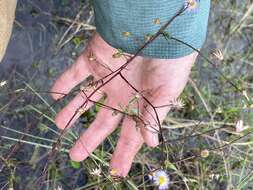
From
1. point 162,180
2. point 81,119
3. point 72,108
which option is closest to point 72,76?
point 72,108

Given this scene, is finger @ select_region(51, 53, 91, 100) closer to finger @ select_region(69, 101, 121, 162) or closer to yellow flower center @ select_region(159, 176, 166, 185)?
finger @ select_region(69, 101, 121, 162)

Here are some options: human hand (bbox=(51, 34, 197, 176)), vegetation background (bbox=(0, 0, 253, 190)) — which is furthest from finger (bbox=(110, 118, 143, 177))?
vegetation background (bbox=(0, 0, 253, 190))

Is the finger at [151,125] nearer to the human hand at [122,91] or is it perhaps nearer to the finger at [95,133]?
the human hand at [122,91]

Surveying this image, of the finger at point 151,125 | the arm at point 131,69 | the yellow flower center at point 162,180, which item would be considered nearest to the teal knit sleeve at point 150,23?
the arm at point 131,69

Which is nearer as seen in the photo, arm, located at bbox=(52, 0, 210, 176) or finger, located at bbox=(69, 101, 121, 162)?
arm, located at bbox=(52, 0, 210, 176)

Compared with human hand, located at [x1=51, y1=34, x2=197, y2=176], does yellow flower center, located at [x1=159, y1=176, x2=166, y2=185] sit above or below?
below

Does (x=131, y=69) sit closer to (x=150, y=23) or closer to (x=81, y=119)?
(x=150, y=23)
